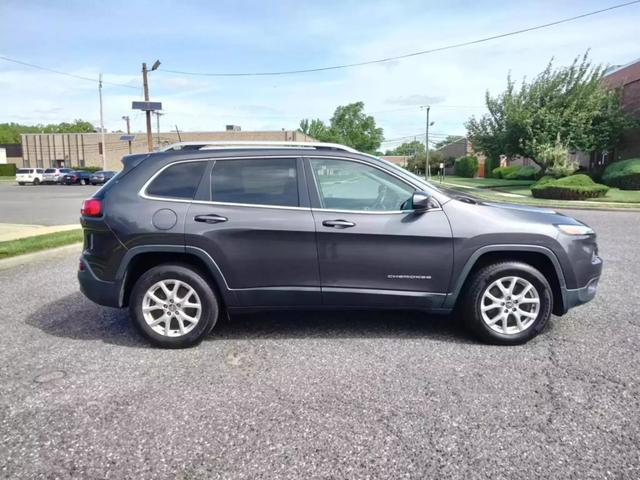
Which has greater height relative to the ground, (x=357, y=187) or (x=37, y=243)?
(x=357, y=187)

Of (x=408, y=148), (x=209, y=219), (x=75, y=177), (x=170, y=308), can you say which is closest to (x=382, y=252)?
(x=209, y=219)

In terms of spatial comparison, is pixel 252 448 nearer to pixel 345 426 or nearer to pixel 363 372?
pixel 345 426

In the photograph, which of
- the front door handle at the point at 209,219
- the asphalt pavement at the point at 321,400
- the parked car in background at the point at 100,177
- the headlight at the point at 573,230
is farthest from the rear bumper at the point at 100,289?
the parked car in background at the point at 100,177

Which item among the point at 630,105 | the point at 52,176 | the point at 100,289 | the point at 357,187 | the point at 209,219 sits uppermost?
the point at 630,105

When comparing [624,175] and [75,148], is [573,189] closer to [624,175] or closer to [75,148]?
[624,175]

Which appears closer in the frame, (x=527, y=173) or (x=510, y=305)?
(x=510, y=305)

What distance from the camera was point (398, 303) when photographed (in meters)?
3.96

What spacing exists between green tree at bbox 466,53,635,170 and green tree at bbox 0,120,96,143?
4270 inches

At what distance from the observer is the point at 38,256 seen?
7.93 metres

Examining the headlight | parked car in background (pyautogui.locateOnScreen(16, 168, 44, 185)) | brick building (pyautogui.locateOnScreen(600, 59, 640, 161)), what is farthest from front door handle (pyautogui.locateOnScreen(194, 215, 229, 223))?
parked car in background (pyautogui.locateOnScreen(16, 168, 44, 185))

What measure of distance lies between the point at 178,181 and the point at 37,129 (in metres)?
150

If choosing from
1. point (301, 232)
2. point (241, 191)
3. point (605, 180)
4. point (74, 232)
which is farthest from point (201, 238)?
point (605, 180)

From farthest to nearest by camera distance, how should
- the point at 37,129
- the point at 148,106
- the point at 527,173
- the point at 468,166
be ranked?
1. the point at 37,129
2. the point at 468,166
3. the point at 527,173
4. the point at 148,106

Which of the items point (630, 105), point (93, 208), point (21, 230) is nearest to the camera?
point (93, 208)
